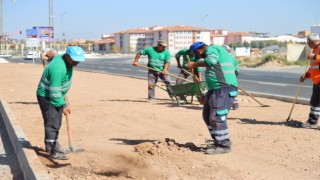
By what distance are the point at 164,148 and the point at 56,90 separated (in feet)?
5.21

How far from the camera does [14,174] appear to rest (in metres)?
5.96

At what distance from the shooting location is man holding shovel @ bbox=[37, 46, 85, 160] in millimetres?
Answer: 5846

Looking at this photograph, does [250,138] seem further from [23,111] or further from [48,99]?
[23,111]

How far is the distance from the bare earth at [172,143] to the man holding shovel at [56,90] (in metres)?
0.26

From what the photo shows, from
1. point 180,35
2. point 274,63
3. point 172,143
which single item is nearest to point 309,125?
point 172,143

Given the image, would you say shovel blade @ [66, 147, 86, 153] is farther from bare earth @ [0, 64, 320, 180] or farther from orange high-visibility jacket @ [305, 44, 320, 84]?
orange high-visibility jacket @ [305, 44, 320, 84]

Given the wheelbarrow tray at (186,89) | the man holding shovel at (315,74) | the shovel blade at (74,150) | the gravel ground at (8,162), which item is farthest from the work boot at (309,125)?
the gravel ground at (8,162)

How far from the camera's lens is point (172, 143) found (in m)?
6.57

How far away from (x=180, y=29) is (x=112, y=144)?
12295cm

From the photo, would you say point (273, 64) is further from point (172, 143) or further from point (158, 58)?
point (172, 143)

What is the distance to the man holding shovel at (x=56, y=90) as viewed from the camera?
5846mm

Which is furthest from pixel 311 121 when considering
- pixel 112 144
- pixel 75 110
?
pixel 75 110

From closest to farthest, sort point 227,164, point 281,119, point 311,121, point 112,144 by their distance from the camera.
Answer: point 227,164, point 112,144, point 311,121, point 281,119

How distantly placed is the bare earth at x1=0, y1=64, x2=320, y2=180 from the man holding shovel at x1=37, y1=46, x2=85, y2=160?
0.85 ft
